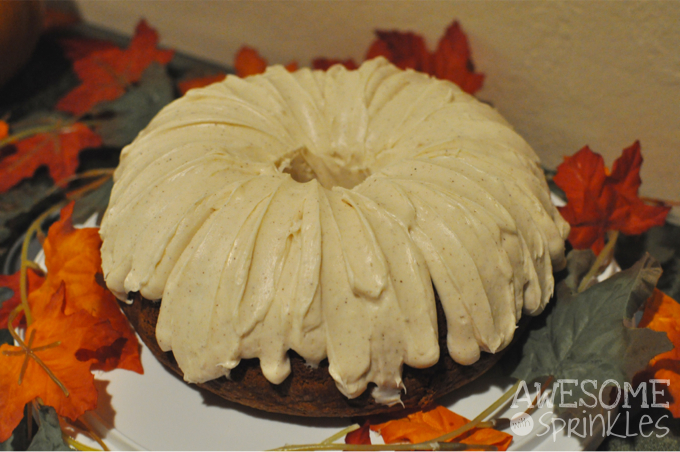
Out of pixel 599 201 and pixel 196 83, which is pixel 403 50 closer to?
pixel 196 83

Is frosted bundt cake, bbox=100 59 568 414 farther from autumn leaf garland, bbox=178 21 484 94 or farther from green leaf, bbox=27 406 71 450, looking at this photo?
autumn leaf garland, bbox=178 21 484 94

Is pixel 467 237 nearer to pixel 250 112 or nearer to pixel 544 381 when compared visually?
pixel 544 381

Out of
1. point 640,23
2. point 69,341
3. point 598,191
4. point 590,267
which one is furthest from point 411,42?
point 69,341

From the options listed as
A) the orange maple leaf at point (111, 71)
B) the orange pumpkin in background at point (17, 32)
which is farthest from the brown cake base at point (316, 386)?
the orange pumpkin in background at point (17, 32)

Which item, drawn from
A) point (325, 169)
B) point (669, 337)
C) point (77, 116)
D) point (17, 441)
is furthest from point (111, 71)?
point (669, 337)

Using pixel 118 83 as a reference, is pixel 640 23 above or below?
above

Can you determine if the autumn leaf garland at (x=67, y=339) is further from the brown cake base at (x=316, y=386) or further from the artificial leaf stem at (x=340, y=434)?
the artificial leaf stem at (x=340, y=434)
